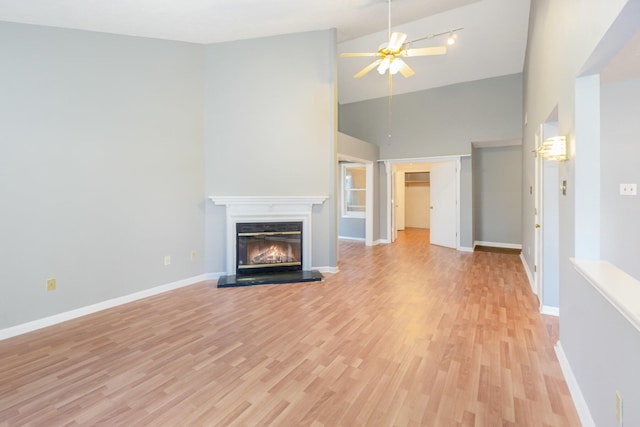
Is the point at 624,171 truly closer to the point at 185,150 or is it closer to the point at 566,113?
the point at 566,113

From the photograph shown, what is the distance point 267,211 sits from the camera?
15.4 ft

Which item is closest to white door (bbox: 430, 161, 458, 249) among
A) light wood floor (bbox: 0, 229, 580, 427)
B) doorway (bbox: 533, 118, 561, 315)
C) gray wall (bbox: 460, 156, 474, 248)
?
gray wall (bbox: 460, 156, 474, 248)

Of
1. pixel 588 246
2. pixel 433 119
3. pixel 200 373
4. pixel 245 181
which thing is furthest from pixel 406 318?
pixel 433 119

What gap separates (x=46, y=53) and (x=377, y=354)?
4270 mm

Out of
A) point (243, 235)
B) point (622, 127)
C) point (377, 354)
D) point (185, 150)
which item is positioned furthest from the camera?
point (243, 235)

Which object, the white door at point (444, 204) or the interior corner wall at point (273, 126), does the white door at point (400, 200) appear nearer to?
the white door at point (444, 204)

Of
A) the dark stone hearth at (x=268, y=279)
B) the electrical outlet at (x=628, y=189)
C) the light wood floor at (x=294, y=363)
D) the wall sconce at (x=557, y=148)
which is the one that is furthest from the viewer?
the dark stone hearth at (x=268, y=279)

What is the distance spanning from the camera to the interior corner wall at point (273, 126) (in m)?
4.52

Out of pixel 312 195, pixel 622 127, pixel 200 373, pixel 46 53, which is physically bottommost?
pixel 200 373

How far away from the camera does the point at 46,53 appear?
2.99 metres

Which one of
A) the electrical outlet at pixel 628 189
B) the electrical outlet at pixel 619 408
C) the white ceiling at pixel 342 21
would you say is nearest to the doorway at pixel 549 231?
the electrical outlet at pixel 628 189

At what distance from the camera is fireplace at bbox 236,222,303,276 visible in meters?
4.61

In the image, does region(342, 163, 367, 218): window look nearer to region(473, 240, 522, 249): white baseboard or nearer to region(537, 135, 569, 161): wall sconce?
region(473, 240, 522, 249): white baseboard

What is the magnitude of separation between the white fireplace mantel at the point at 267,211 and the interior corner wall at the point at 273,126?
0.45 feet
